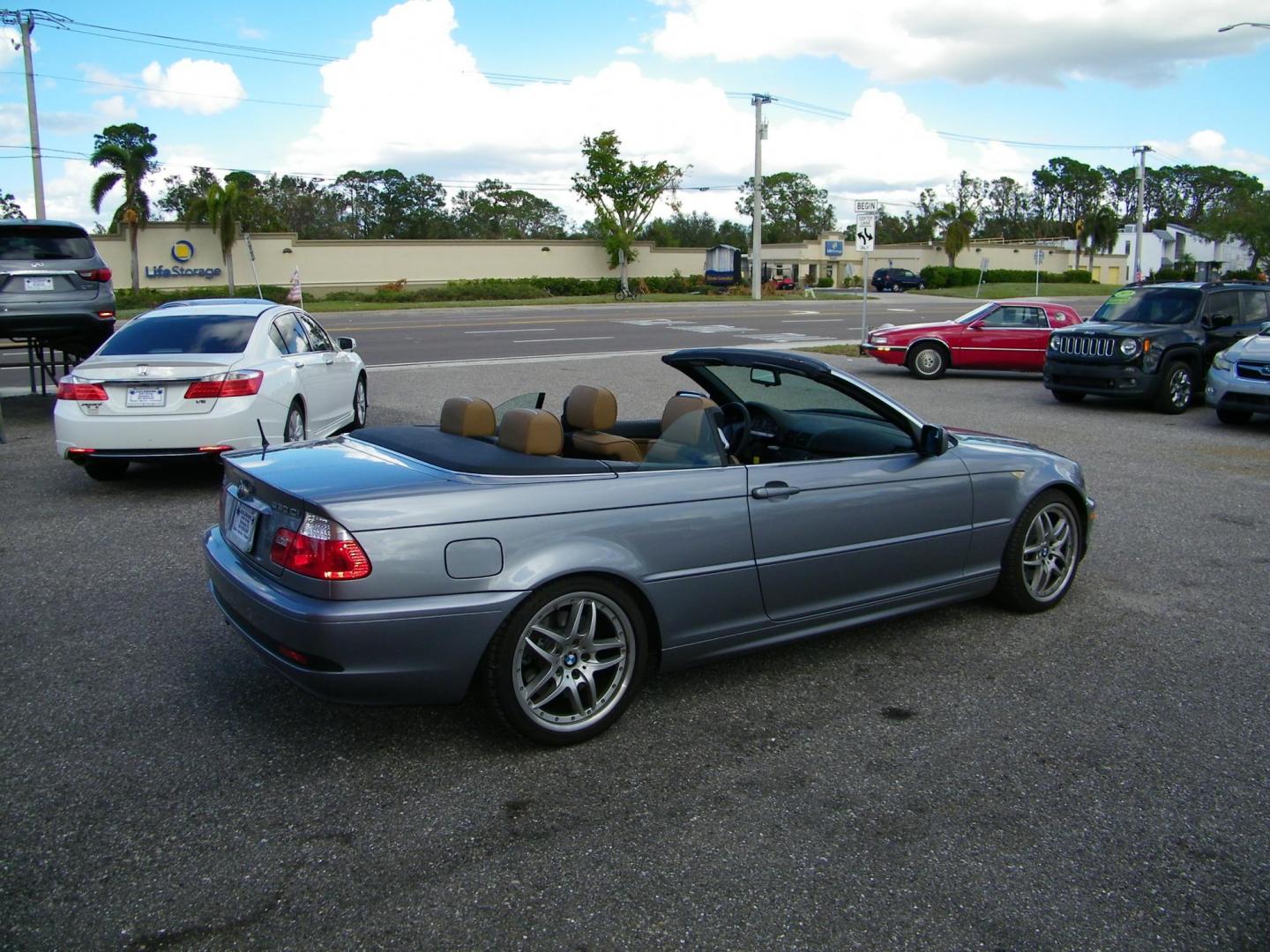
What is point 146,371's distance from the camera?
25.6 feet

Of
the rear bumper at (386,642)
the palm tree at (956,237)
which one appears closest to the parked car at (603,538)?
the rear bumper at (386,642)

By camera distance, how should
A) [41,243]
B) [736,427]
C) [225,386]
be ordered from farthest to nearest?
[41,243], [225,386], [736,427]

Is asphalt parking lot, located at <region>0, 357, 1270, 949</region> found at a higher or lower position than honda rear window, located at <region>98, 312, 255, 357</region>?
lower

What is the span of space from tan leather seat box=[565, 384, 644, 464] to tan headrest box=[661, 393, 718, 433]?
0.72 ft

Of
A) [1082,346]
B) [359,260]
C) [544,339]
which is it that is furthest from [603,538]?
[359,260]

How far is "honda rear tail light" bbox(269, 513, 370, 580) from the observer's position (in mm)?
3494

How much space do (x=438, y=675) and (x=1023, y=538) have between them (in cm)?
316

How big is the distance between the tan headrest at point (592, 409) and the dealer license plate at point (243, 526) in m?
1.44

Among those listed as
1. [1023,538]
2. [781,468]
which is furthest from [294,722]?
[1023,538]

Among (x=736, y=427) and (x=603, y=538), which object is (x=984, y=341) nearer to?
(x=736, y=427)

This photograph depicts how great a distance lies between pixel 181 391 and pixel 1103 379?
11302mm

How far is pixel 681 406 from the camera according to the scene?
475 centimetres

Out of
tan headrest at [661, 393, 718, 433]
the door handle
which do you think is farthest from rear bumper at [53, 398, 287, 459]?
the door handle

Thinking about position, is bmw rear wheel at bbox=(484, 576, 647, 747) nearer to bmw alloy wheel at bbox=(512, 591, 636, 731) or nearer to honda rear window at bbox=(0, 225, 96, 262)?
bmw alloy wheel at bbox=(512, 591, 636, 731)
